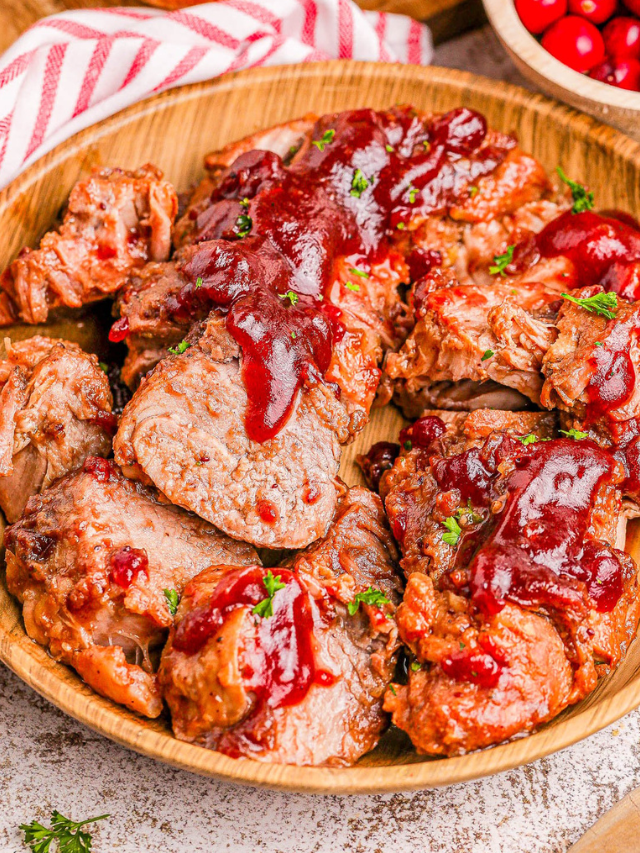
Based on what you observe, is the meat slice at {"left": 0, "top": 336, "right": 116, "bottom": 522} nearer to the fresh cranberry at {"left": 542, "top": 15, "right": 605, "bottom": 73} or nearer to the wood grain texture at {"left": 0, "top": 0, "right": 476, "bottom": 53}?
the wood grain texture at {"left": 0, "top": 0, "right": 476, "bottom": 53}

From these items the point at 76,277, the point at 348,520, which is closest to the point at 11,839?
the point at 348,520

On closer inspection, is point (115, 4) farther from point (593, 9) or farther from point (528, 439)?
point (528, 439)

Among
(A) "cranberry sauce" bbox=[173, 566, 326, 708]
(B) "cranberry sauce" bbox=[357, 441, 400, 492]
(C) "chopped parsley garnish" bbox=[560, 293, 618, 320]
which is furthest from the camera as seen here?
(B) "cranberry sauce" bbox=[357, 441, 400, 492]

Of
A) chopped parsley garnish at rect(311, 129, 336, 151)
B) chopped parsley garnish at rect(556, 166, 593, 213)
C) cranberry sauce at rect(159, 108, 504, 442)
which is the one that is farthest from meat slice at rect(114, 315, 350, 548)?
chopped parsley garnish at rect(556, 166, 593, 213)

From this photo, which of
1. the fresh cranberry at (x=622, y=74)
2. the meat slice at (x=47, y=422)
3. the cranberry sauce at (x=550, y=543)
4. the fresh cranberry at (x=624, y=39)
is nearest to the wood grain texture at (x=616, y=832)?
the cranberry sauce at (x=550, y=543)

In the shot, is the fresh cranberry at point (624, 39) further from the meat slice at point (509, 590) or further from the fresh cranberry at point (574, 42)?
the meat slice at point (509, 590)

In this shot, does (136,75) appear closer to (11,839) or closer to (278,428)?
(278,428)
